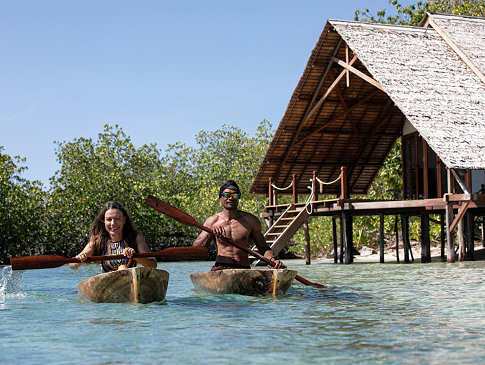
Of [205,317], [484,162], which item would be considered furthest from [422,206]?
[205,317]

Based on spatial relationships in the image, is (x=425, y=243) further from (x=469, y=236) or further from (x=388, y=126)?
(x=388, y=126)

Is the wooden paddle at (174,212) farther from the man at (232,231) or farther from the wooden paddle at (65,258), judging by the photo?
the wooden paddle at (65,258)

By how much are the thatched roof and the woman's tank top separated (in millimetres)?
8211

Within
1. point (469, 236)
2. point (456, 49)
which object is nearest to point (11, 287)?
point (469, 236)

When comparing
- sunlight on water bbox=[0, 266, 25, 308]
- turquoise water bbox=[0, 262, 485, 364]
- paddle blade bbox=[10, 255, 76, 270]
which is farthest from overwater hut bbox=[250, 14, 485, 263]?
paddle blade bbox=[10, 255, 76, 270]

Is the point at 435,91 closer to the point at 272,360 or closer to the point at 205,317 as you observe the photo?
the point at 205,317

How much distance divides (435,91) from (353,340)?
1235 cm

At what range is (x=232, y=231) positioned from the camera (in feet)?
30.5

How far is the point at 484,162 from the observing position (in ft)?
49.2

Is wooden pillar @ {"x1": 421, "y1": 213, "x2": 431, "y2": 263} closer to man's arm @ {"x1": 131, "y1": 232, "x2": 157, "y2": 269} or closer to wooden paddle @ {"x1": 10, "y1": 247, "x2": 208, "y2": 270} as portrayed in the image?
wooden paddle @ {"x1": 10, "y1": 247, "x2": 208, "y2": 270}

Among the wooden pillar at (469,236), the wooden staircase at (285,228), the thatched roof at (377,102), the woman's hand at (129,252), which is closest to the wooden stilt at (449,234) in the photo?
the thatched roof at (377,102)

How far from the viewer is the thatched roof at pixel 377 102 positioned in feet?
52.3

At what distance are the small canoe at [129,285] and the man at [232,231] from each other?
3.60ft

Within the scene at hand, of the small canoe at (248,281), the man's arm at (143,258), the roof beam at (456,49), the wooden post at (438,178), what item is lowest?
the small canoe at (248,281)
